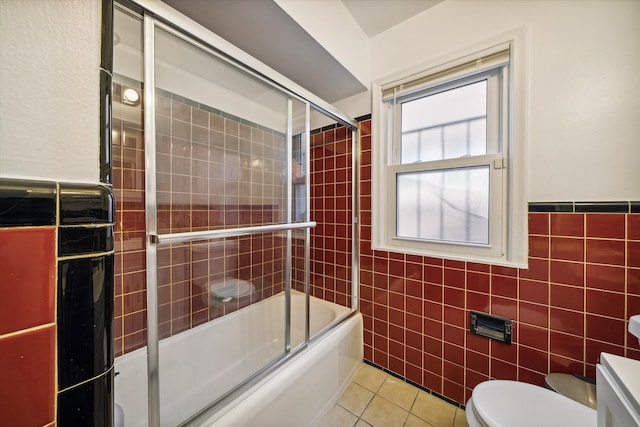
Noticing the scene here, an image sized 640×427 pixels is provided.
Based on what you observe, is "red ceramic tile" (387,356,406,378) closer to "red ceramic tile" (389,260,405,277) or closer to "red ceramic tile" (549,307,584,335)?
"red ceramic tile" (389,260,405,277)

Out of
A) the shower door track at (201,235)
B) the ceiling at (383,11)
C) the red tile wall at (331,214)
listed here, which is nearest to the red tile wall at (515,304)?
the red tile wall at (331,214)

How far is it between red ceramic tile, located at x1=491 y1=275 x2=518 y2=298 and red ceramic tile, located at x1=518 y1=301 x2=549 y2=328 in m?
0.06

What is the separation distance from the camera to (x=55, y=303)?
1.09 feet

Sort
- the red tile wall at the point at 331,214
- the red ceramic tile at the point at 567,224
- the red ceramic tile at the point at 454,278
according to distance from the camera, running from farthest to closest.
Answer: the red tile wall at the point at 331,214, the red ceramic tile at the point at 454,278, the red ceramic tile at the point at 567,224

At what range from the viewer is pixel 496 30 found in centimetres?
119

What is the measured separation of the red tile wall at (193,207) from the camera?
0.99m

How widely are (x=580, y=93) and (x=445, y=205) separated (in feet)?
2.40

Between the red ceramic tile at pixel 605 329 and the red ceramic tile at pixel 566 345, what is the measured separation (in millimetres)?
54

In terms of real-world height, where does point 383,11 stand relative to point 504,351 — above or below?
above

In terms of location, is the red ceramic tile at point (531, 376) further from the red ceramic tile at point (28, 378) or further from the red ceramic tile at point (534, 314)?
the red ceramic tile at point (28, 378)

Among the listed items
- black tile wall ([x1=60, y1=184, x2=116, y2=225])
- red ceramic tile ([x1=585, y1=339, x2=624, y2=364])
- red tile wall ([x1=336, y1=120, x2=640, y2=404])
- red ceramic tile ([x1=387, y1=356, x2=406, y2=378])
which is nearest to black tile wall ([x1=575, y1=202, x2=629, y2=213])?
red tile wall ([x1=336, y1=120, x2=640, y2=404])

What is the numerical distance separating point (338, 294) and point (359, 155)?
1.08 metres

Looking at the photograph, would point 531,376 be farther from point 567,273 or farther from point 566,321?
point 567,273

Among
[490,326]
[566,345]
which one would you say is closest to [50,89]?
[490,326]
